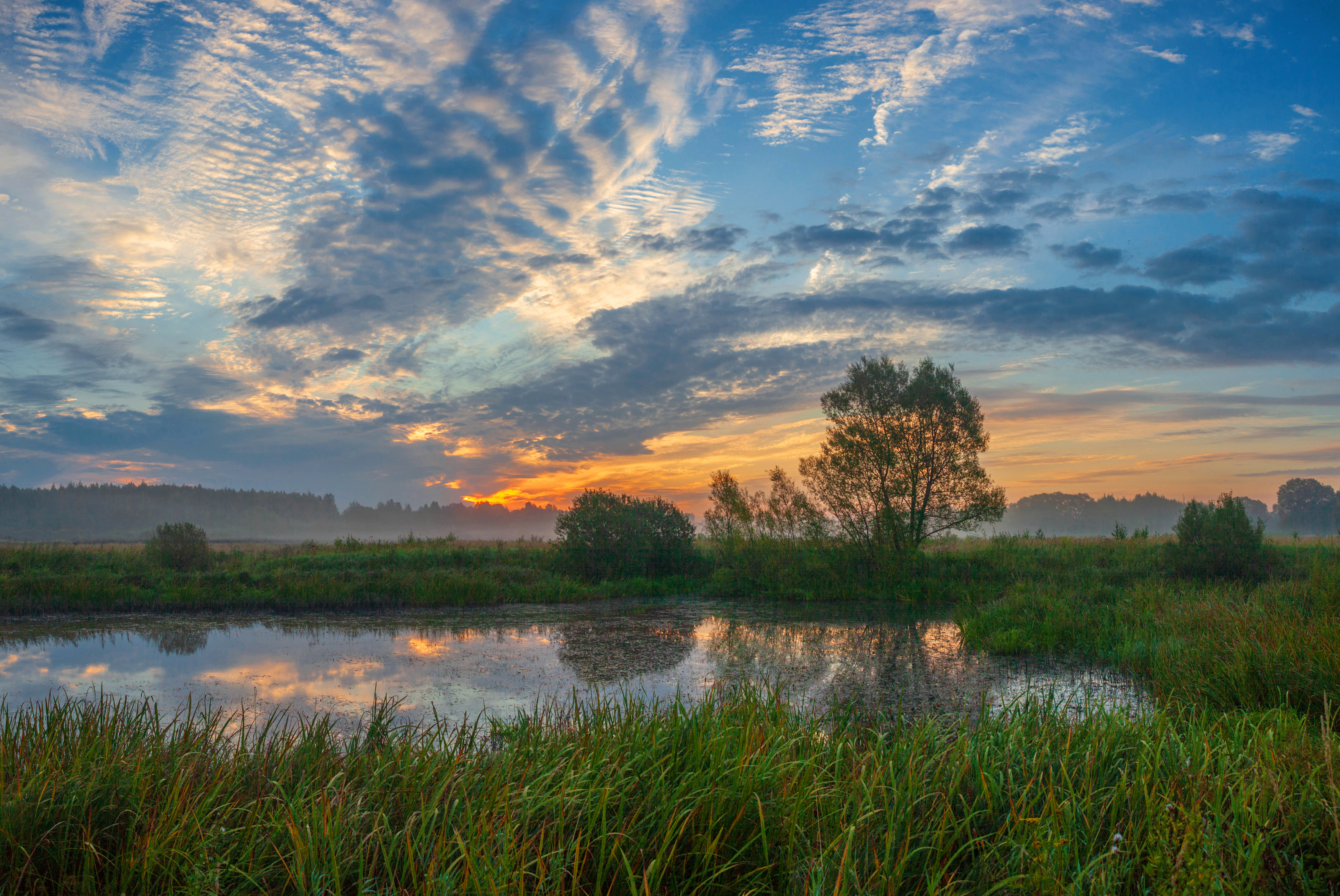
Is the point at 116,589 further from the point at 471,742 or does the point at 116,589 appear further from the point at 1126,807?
the point at 1126,807

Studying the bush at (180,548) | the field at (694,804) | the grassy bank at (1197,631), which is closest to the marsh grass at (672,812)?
the field at (694,804)

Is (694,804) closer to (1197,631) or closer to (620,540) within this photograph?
(1197,631)

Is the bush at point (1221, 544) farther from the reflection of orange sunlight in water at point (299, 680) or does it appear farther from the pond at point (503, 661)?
the reflection of orange sunlight in water at point (299, 680)

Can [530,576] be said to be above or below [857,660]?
above

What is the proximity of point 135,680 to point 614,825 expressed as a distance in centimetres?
893

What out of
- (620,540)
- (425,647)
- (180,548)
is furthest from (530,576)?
(180,548)

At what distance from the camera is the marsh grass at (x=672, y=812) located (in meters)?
2.54

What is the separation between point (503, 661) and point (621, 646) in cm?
206

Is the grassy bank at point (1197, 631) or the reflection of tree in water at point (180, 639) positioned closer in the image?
the grassy bank at point (1197, 631)

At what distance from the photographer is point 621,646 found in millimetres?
11094

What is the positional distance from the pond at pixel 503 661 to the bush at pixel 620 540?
4800mm

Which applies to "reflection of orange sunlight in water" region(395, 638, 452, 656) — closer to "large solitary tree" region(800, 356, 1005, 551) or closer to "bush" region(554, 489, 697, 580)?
"bush" region(554, 489, 697, 580)

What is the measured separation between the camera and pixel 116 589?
48.5 ft

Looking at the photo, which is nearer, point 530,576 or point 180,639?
point 180,639
